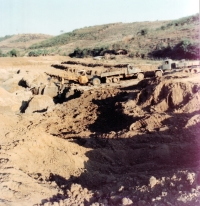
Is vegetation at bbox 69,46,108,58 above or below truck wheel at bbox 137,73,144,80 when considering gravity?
above

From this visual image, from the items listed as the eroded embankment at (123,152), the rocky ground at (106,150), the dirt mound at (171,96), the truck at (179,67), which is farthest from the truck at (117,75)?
the dirt mound at (171,96)

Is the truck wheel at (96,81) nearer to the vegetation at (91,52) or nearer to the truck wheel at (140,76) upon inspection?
the truck wheel at (140,76)

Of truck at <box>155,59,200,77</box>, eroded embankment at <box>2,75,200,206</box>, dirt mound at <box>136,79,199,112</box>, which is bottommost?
eroded embankment at <box>2,75,200,206</box>

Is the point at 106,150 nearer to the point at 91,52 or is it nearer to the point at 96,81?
the point at 96,81

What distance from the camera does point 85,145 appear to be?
33.2 feet

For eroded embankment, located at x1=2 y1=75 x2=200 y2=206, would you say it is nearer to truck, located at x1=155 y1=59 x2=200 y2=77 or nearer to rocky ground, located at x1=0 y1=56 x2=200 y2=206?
rocky ground, located at x1=0 y1=56 x2=200 y2=206

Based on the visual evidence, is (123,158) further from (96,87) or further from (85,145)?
(96,87)

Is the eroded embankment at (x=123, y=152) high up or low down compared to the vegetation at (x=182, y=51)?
down

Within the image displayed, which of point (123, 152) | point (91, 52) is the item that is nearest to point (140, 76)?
point (123, 152)

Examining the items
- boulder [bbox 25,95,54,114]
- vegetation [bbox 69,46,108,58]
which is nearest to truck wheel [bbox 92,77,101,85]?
boulder [bbox 25,95,54,114]

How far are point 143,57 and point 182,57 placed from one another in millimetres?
5380

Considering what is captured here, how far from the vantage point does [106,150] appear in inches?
367

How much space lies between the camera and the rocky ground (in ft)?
19.0

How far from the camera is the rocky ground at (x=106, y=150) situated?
579 centimetres
